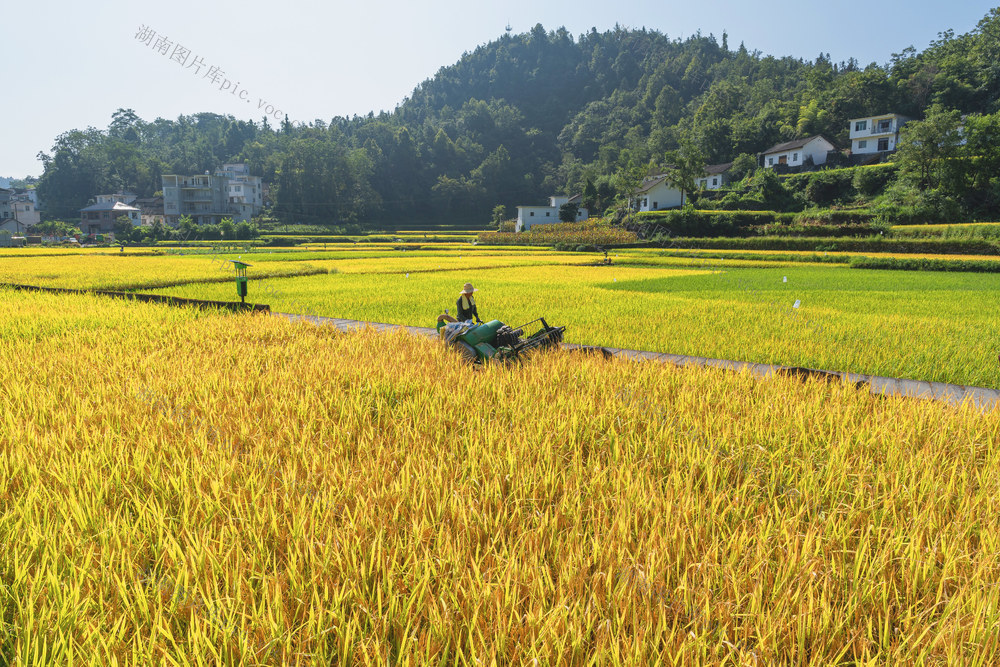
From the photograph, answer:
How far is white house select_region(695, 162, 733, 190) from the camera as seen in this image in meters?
60.0

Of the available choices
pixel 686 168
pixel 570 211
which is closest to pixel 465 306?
pixel 686 168

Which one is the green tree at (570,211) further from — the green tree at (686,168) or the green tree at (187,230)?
the green tree at (187,230)

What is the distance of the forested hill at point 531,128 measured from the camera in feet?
199

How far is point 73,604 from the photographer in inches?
68.4

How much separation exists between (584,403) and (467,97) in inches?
6010

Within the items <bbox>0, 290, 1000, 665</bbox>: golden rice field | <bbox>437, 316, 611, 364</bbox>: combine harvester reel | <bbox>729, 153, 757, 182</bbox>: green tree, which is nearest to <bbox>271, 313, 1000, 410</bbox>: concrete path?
<bbox>0, 290, 1000, 665</bbox>: golden rice field

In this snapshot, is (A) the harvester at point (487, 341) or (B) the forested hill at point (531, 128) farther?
(B) the forested hill at point (531, 128)

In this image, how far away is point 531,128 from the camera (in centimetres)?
12281

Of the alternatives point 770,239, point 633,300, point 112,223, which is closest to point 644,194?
point 770,239

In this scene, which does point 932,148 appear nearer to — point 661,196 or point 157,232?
point 661,196

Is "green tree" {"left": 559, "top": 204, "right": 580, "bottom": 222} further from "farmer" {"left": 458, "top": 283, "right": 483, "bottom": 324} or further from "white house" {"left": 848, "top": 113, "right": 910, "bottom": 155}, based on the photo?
"farmer" {"left": 458, "top": 283, "right": 483, "bottom": 324}

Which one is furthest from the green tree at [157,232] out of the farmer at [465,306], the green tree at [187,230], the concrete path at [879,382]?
the concrete path at [879,382]

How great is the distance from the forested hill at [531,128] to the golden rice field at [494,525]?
6257cm

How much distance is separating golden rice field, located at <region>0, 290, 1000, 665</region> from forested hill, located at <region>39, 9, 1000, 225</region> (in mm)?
62568
